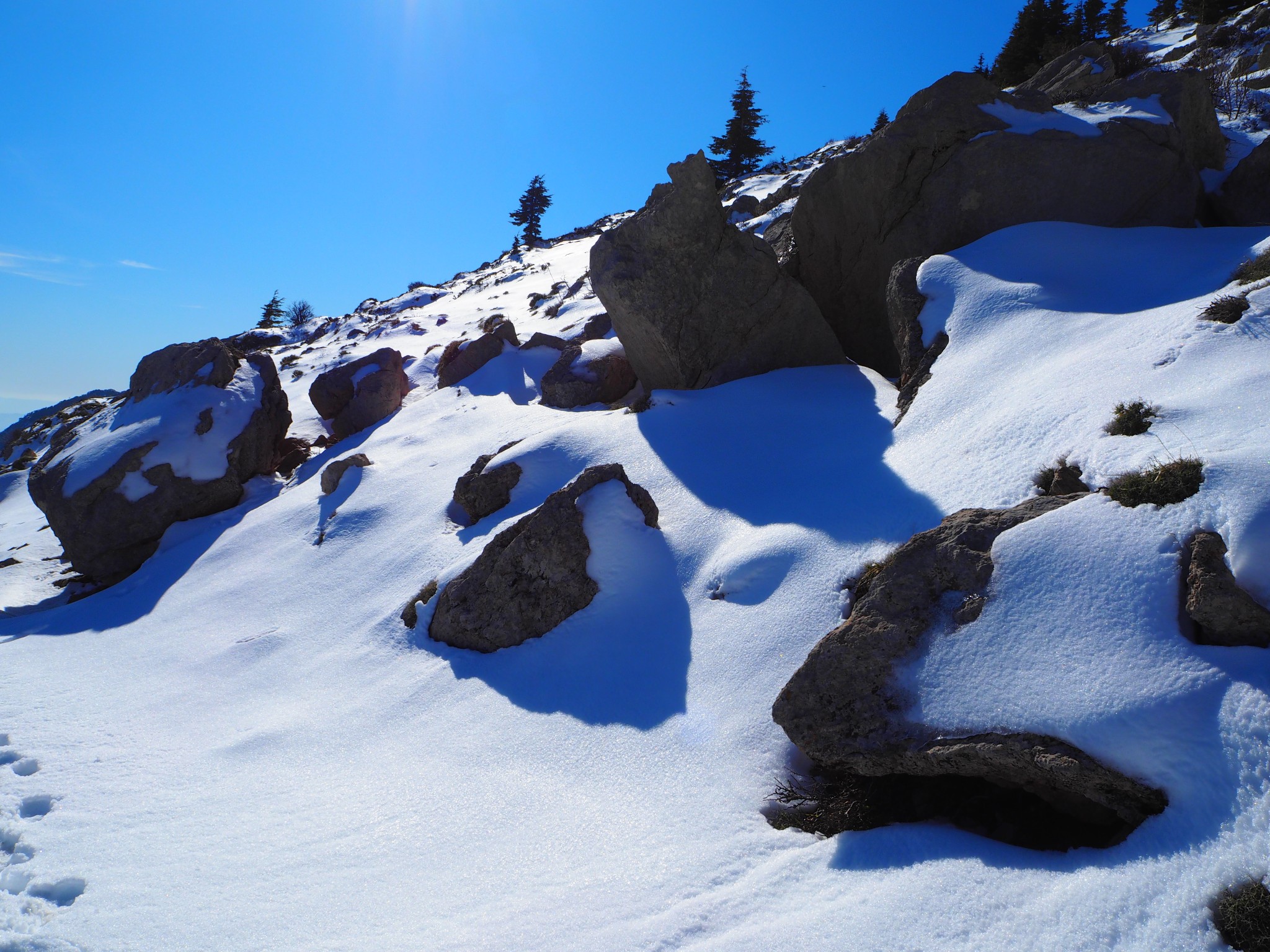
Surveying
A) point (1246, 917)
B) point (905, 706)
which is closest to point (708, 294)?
point (905, 706)

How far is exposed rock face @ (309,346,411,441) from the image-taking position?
828 inches

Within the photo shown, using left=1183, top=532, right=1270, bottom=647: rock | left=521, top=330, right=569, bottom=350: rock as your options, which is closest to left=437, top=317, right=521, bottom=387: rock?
left=521, top=330, right=569, bottom=350: rock

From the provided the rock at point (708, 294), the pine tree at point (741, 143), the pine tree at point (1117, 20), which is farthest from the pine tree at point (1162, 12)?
the rock at point (708, 294)

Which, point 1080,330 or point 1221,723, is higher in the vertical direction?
point 1080,330

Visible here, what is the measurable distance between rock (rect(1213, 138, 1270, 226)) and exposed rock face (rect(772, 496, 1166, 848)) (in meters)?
11.2

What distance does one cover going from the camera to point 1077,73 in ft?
60.7

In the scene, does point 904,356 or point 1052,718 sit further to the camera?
point 904,356

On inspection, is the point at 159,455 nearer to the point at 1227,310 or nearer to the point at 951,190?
the point at 951,190

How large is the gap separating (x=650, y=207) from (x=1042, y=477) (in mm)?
9701

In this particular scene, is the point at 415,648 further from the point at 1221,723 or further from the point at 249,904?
the point at 1221,723

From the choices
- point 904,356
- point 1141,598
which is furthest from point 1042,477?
point 904,356

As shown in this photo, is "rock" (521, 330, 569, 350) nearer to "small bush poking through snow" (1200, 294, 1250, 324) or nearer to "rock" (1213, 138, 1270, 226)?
"rock" (1213, 138, 1270, 226)

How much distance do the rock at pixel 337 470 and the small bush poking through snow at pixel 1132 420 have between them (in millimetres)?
14084

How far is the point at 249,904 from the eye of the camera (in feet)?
16.7
